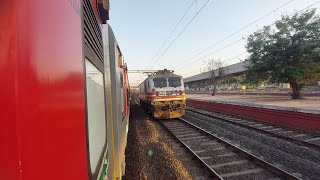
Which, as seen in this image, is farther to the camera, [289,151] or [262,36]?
[262,36]

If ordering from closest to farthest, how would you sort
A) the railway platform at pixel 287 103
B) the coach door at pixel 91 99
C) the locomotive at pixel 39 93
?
1. the locomotive at pixel 39 93
2. the coach door at pixel 91 99
3. the railway platform at pixel 287 103

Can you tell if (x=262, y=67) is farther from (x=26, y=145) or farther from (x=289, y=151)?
(x=26, y=145)

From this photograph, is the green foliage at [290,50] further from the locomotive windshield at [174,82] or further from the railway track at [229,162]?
the railway track at [229,162]

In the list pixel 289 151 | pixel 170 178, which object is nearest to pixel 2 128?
pixel 170 178

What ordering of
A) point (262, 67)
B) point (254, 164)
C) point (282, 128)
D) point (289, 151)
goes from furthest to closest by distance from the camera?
1. point (262, 67)
2. point (282, 128)
3. point (289, 151)
4. point (254, 164)

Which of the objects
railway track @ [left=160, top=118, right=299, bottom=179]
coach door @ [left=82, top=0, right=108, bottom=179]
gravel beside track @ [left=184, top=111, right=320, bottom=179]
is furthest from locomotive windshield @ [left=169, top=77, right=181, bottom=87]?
coach door @ [left=82, top=0, right=108, bottom=179]

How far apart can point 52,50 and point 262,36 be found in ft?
95.6

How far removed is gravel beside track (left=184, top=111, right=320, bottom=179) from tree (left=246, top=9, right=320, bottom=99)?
52.1 ft

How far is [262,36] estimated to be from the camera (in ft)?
90.6

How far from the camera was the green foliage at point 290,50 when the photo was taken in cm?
2452

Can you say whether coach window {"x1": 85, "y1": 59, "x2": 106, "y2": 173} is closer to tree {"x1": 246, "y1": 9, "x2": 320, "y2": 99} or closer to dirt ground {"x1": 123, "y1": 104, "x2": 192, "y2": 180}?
dirt ground {"x1": 123, "y1": 104, "x2": 192, "y2": 180}

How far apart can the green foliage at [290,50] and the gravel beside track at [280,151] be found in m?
15.8

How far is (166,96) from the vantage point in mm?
18141

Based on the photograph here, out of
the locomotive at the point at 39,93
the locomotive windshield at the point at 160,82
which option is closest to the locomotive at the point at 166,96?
the locomotive windshield at the point at 160,82
